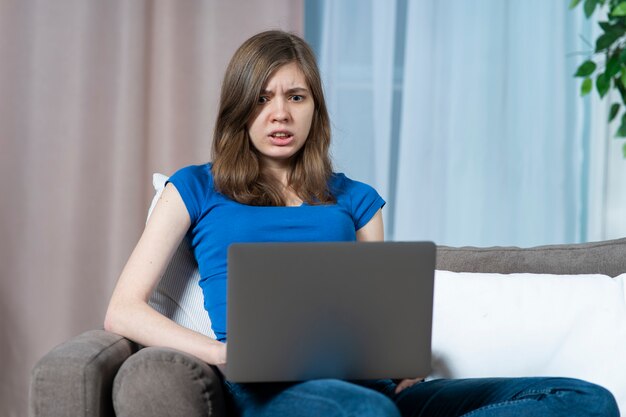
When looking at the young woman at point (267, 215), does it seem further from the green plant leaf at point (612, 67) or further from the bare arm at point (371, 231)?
the green plant leaf at point (612, 67)

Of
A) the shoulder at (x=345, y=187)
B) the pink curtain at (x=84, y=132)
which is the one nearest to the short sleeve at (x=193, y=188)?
the shoulder at (x=345, y=187)

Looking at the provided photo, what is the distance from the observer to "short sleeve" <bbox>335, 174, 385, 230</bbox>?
1.85 m

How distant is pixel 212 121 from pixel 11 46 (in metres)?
0.68

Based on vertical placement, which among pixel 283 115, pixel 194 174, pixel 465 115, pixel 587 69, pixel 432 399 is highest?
pixel 587 69

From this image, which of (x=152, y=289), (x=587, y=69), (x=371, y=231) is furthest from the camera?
(x=587, y=69)

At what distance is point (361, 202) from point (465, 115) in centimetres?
131

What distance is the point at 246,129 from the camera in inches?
70.7

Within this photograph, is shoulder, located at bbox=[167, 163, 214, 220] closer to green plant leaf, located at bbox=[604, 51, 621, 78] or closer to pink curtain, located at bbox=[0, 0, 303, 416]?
pink curtain, located at bbox=[0, 0, 303, 416]

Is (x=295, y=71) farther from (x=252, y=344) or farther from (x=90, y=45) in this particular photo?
(x=90, y=45)

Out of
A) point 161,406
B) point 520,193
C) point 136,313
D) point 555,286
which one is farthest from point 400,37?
point 161,406

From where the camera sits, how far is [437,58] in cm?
304

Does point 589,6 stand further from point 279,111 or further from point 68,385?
point 68,385

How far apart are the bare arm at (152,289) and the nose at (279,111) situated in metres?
0.25

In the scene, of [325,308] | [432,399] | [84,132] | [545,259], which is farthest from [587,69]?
[325,308]
